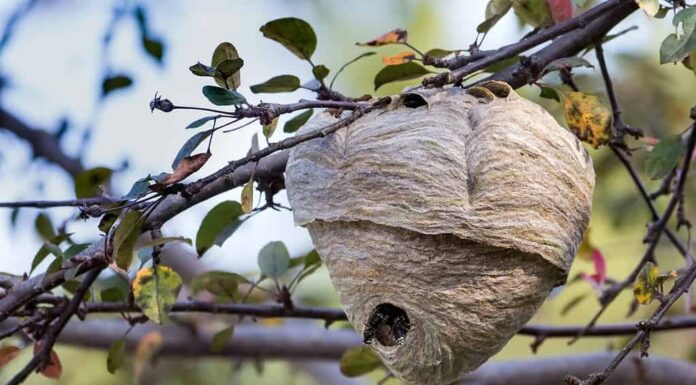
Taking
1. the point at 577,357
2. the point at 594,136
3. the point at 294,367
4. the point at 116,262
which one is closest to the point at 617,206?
the point at 577,357

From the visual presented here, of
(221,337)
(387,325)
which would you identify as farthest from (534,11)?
(221,337)

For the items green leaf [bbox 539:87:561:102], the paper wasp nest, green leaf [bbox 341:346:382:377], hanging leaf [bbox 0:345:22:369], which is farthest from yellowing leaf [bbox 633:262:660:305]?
hanging leaf [bbox 0:345:22:369]

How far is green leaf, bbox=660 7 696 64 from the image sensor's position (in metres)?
1.28

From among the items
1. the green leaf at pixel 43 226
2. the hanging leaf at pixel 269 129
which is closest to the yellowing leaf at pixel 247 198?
the hanging leaf at pixel 269 129

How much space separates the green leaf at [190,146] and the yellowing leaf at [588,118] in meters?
0.58

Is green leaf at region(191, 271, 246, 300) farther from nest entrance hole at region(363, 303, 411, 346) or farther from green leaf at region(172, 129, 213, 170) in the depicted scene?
green leaf at region(172, 129, 213, 170)

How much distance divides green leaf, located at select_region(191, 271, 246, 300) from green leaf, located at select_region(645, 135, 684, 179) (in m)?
0.75

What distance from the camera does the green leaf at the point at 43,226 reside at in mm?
2164

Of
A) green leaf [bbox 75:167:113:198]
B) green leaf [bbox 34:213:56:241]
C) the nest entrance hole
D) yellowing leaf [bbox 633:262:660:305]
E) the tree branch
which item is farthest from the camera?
the tree branch

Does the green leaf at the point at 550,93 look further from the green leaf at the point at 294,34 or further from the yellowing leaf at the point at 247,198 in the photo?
the yellowing leaf at the point at 247,198

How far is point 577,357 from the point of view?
2.45 metres

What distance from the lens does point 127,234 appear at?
1312mm

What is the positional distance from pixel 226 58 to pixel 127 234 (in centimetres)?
26

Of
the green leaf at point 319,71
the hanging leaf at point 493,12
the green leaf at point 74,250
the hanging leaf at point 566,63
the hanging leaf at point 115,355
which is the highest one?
the hanging leaf at point 493,12
